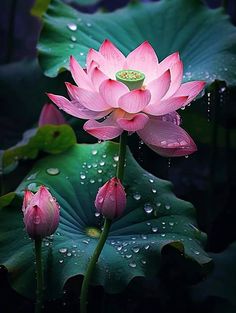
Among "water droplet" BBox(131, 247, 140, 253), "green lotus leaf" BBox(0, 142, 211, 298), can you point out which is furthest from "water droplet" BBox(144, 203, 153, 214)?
"water droplet" BBox(131, 247, 140, 253)

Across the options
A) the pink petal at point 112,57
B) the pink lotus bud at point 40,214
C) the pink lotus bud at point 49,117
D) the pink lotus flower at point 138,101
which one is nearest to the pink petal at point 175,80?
the pink lotus flower at point 138,101

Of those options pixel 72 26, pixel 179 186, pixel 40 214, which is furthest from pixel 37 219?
pixel 179 186

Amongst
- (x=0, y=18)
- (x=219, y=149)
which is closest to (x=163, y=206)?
(x=219, y=149)

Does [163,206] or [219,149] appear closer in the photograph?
[163,206]

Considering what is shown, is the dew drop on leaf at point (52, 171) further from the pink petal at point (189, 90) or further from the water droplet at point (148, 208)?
the pink petal at point (189, 90)

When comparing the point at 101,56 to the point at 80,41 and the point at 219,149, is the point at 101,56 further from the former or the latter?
the point at 219,149

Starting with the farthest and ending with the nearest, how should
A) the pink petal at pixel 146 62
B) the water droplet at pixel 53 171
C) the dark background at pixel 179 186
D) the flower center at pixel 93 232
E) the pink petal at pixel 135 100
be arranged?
the dark background at pixel 179 186
the water droplet at pixel 53 171
the flower center at pixel 93 232
the pink petal at pixel 146 62
the pink petal at pixel 135 100

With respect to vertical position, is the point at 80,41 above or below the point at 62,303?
above
